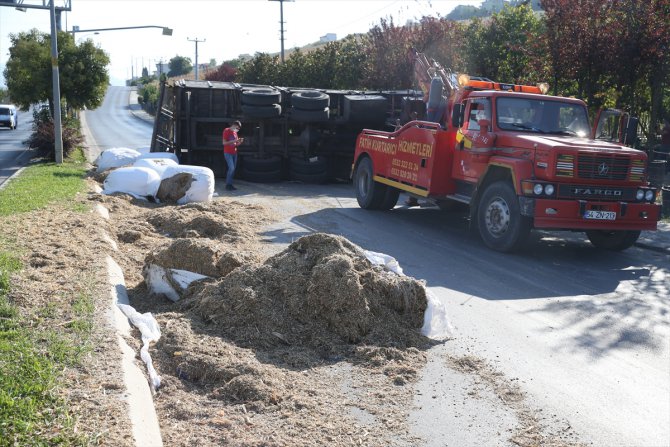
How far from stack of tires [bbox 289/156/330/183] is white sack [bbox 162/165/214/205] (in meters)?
5.32

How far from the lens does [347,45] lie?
123 feet

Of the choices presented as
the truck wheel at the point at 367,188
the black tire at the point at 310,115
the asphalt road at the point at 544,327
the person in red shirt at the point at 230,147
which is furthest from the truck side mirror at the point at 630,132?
the black tire at the point at 310,115

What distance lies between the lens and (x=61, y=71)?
92.7ft

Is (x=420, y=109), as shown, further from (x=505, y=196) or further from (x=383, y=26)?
(x=383, y=26)

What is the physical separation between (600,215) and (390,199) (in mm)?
5405

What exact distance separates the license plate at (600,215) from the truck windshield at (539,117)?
1.82 meters

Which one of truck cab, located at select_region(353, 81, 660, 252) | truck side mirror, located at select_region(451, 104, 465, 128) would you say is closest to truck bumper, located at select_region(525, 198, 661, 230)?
truck cab, located at select_region(353, 81, 660, 252)

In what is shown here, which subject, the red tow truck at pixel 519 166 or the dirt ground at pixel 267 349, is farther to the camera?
the red tow truck at pixel 519 166

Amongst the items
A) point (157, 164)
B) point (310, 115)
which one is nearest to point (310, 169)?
point (310, 115)

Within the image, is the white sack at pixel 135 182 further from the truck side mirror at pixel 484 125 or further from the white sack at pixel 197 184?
the truck side mirror at pixel 484 125

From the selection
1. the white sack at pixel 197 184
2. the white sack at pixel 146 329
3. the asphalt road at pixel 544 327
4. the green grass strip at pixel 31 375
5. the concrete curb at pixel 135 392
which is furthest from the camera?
the white sack at pixel 197 184

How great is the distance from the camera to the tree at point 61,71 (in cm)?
2761

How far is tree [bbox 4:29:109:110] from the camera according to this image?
2761 cm

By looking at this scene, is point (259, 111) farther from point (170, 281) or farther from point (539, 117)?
point (170, 281)
